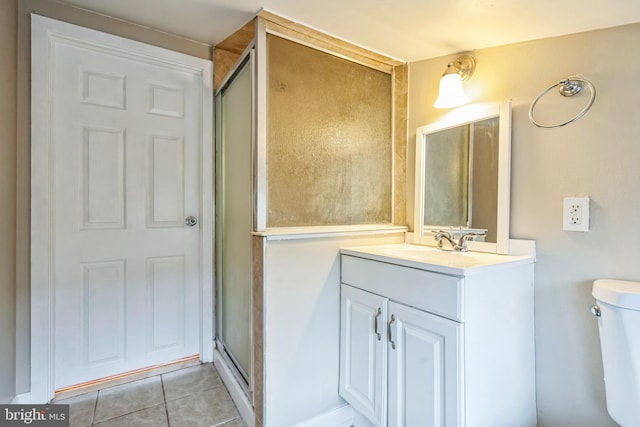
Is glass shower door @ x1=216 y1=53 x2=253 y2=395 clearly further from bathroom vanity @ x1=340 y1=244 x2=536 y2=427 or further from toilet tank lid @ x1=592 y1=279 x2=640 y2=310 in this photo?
toilet tank lid @ x1=592 y1=279 x2=640 y2=310

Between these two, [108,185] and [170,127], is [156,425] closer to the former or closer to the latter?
[108,185]

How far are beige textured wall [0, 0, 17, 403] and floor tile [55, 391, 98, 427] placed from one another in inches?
10.1

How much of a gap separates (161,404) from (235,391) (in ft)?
1.28

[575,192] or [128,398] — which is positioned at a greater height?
[575,192]

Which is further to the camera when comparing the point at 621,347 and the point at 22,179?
the point at 22,179

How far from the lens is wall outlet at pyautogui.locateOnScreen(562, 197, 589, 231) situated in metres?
1.11

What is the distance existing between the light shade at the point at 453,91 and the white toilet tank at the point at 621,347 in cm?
93

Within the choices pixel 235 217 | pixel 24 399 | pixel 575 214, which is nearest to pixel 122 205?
pixel 235 217

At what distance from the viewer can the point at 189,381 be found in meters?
1.73

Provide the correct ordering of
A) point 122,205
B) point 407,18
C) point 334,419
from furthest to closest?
point 122,205 < point 334,419 < point 407,18

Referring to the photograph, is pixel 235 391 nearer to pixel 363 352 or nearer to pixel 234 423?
pixel 234 423

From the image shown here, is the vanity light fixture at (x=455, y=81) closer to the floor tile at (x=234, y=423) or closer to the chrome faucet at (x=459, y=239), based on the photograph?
the chrome faucet at (x=459, y=239)

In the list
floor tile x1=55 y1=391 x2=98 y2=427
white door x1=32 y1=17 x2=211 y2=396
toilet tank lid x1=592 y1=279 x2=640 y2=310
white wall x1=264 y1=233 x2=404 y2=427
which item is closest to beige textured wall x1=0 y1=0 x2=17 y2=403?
white door x1=32 y1=17 x2=211 y2=396

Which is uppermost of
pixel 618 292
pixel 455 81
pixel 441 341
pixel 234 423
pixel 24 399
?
pixel 455 81
